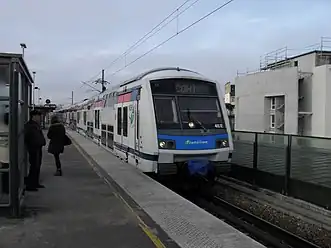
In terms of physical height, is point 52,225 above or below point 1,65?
below

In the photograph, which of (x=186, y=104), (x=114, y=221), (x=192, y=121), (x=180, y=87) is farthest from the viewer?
(x=180, y=87)

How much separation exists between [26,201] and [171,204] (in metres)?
2.72

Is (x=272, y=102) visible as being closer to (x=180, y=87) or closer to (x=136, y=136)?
(x=136, y=136)

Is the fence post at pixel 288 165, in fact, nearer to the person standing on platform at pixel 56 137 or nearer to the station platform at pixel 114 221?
the station platform at pixel 114 221

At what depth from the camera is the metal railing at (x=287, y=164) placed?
10.0 m

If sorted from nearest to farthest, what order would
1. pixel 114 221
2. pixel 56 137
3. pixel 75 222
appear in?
pixel 75 222 < pixel 114 221 < pixel 56 137

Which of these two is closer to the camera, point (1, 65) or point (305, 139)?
A: point (1, 65)

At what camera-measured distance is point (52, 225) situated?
6676 millimetres

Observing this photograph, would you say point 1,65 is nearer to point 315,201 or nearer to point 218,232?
point 218,232

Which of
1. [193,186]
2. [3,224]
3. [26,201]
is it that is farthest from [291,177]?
[3,224]

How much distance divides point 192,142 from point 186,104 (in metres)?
1.12

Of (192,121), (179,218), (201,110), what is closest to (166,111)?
(192,121)

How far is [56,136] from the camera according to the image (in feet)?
41.2

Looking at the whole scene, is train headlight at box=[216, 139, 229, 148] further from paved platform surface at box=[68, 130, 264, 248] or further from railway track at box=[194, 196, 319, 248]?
paved platform surface at box=[68, 130, 264, 248]
